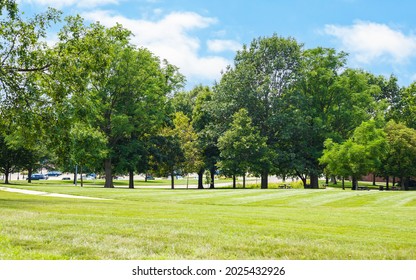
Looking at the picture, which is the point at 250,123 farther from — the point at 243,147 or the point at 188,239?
the point at 188,239

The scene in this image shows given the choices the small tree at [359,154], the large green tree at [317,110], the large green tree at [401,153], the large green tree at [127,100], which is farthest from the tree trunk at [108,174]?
the large green tree at [401,153]

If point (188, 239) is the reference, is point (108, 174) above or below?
above

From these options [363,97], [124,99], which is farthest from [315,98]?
[124,99]

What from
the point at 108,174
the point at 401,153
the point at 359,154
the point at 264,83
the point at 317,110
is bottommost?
the point at 108,174

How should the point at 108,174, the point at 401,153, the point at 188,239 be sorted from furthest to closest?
the point at 401,153
the point at 108,174
the point at 188,239

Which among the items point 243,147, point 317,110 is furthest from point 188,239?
point 317,110

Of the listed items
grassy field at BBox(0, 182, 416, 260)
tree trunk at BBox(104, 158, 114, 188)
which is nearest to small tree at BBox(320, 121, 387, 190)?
tree trunk at BBox(104, 158, 114, 188)

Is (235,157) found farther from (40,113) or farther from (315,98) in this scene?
(40,113)

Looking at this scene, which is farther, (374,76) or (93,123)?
(374,76)

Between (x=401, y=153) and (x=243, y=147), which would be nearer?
(x=243, y=147)

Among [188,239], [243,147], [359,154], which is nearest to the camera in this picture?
[188,239]

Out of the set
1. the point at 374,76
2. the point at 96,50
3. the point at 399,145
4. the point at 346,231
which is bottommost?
the point at 346,231

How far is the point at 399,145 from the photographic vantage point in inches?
2509
